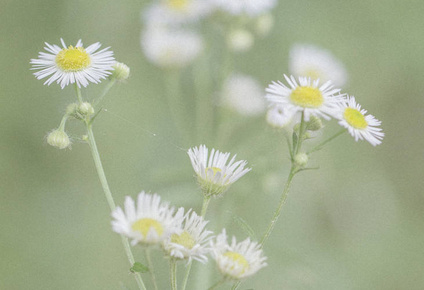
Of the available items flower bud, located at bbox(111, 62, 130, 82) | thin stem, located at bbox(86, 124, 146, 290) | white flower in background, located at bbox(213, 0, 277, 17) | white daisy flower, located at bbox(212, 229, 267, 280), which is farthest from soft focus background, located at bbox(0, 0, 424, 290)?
white daisy flower, located at bbox(212, 229, 267, 280)

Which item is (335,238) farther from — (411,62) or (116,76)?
(116,76)

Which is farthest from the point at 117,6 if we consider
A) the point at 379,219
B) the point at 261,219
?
the point at 379,219

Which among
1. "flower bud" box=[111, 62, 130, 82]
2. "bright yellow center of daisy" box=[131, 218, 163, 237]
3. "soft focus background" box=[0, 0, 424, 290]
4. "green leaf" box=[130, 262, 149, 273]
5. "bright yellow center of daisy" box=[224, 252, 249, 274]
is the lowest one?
"green leaf" box=[130, 262, 149, 273]

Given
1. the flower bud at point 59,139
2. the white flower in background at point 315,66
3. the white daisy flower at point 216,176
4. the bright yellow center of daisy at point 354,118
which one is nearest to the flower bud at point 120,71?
the flower bud at point 59,139

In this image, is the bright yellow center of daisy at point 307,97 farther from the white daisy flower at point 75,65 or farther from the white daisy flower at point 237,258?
the white daisy flower at point 75,65

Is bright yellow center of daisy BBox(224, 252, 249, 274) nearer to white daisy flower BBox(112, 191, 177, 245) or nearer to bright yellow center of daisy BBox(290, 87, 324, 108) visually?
white daisy flower BBox(112, 191, 177, 245)

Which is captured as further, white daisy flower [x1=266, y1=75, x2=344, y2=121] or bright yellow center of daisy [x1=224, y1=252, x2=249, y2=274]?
white daisy flower [x1=266, y1=75, x2=344, y2=121]
